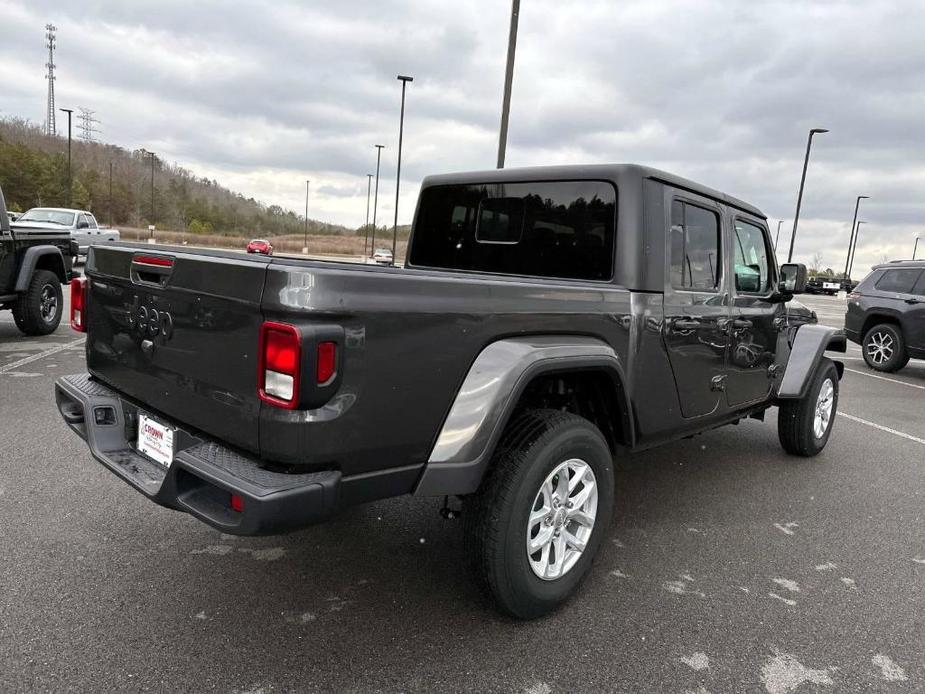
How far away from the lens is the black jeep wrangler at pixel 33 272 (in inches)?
295

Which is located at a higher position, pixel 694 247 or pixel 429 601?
pixel 694 247

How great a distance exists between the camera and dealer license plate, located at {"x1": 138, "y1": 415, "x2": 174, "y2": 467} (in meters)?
2.30

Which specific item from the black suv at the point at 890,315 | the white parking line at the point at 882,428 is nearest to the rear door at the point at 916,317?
the black suv at the point at 890,315

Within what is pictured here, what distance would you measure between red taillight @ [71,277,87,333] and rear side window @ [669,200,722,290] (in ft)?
9.22

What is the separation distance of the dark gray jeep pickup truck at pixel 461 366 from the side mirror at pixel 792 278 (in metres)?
0.50

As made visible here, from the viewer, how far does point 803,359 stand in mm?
4629

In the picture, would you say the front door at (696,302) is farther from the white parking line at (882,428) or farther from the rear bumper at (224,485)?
the white parking line at (882,428)

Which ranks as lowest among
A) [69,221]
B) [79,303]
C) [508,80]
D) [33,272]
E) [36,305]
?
[36,305]

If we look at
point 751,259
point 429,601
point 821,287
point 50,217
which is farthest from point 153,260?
point 50,217

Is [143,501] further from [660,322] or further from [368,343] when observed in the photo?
[660,322]

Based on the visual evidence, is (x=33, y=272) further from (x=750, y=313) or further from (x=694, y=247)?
(x=750, y=313)

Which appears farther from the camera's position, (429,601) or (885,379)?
(885,379)

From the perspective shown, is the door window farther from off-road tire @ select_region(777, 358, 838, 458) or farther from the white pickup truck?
the white pickup truck

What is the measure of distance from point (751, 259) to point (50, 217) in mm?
22803
